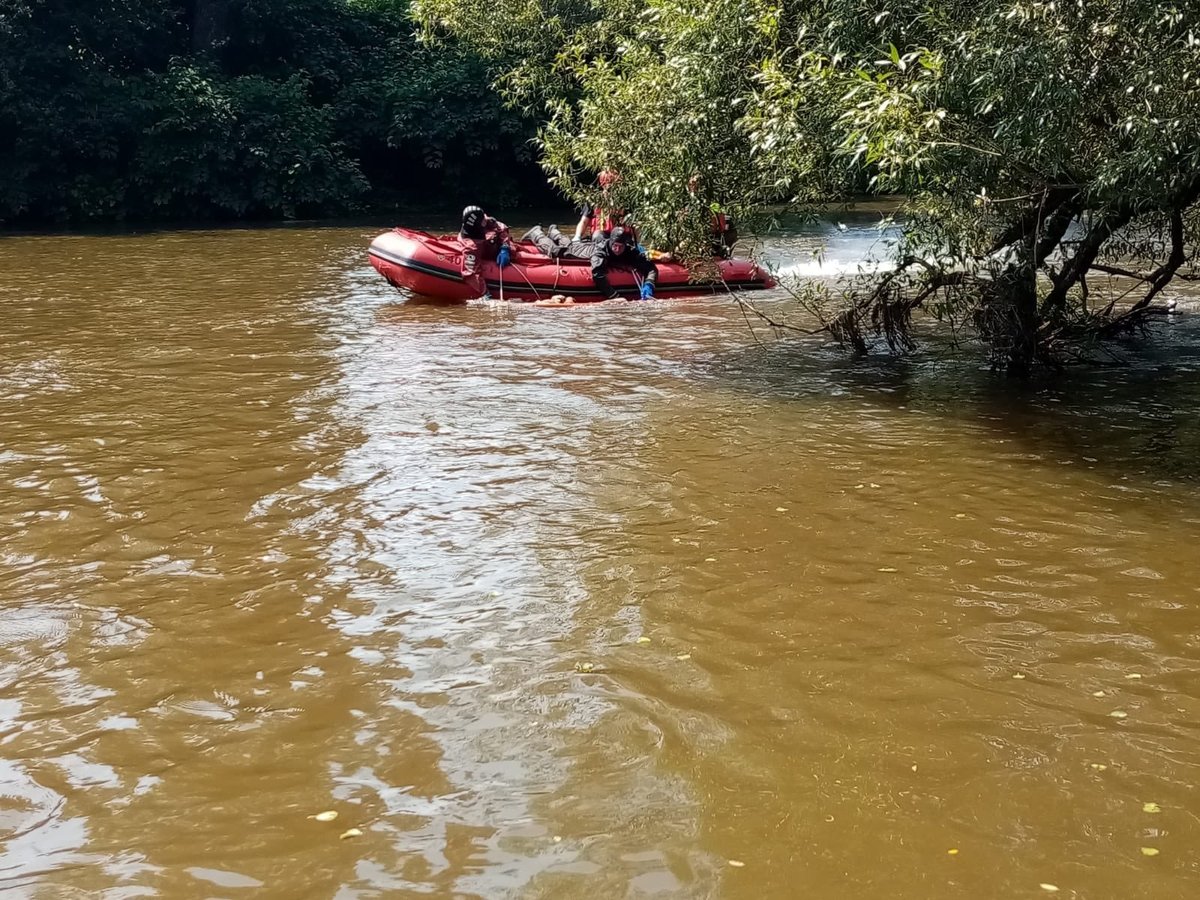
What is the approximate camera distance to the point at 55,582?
17.5 feet

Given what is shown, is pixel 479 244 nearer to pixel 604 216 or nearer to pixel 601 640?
pixel 604 216

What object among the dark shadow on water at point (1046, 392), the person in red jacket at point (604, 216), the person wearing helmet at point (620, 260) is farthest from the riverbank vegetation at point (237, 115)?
the dark shadow on water at point (1046, 392)

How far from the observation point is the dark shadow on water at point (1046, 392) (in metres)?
7.34

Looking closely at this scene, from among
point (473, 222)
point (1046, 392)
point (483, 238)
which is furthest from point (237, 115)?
point (1046, 392)

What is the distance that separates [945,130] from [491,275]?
7267 mm

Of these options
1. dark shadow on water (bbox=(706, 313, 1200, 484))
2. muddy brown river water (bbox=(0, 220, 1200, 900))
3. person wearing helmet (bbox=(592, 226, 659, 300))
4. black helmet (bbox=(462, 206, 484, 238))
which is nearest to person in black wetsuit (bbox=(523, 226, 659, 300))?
person wearing helmet (bbox=(592, 226, 659, 300))

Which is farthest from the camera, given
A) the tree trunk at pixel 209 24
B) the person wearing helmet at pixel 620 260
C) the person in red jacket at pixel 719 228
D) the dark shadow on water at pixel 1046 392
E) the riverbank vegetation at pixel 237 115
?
the tree trunk at pixel 209 24

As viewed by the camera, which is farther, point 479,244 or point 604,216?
point 479,244

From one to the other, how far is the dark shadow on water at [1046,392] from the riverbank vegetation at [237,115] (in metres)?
16.6

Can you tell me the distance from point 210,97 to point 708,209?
1785 centimetres

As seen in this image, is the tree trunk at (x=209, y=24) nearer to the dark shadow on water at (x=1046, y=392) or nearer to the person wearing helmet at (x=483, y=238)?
the person wearing helmet at (x=483, y=238)

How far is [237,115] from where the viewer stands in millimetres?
24500

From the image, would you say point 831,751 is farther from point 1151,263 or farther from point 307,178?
point 307,178

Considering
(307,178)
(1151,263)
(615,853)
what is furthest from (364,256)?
(615,853)
